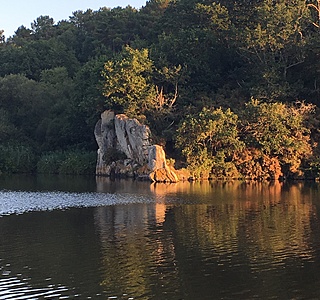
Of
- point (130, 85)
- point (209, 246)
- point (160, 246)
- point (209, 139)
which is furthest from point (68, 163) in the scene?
point (209, 246)

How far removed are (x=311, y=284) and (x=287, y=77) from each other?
141 feet

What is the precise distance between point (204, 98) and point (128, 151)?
889 centimetres

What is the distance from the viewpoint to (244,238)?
24422 millimetres

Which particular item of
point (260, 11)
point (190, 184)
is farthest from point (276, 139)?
point (260, 11)

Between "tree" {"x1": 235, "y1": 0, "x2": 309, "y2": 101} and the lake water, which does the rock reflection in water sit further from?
"tree" {"x1": 235, "y1": 0, "x2": 309, "y2": 101}

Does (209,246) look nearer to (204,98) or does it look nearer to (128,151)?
(128,151)

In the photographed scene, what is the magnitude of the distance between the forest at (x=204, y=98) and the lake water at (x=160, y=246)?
12797 mm

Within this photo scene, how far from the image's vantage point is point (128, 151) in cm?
5781

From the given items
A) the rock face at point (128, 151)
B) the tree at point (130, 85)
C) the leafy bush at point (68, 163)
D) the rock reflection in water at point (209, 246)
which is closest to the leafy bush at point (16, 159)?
A: the leafy bush at point (68, 163)

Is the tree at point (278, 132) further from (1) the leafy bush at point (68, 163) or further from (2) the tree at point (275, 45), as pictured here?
(1) the leafy bush at point (68, 163)

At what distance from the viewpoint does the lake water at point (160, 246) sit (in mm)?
17109

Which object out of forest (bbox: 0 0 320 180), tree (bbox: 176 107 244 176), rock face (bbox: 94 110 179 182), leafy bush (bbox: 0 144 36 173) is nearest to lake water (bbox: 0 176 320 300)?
rock face (bbox: 94 110 179 182)

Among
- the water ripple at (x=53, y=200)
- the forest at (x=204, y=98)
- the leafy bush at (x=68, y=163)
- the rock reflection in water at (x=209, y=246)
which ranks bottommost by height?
the rock reflection in water at (x=209, y=246)

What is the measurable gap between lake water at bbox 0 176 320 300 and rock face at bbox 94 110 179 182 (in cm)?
1164
